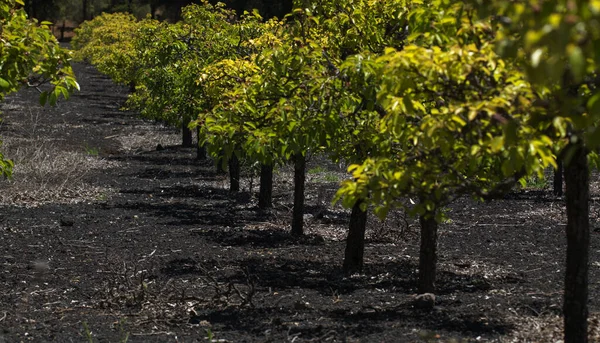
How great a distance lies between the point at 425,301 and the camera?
7.68 meters

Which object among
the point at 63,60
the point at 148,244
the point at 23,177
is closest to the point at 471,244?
the point at 148,244

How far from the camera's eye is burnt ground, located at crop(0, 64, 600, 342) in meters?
7.20

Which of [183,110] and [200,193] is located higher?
[183,110]

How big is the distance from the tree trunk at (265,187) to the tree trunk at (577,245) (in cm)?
959

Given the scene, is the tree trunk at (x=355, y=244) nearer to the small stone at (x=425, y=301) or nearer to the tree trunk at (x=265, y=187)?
the small stone at (x=425, y=301)

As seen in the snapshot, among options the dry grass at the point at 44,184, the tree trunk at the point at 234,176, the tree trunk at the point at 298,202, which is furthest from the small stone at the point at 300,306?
the tree trunk at the point at 234,176

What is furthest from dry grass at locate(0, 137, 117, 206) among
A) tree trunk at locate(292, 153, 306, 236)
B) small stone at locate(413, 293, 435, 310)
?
small stone at locate(413, 293, 435, 310)

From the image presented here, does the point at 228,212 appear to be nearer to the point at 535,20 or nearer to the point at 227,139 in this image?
the point at 227,139

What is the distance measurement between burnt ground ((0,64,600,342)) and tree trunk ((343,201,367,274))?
237 mm

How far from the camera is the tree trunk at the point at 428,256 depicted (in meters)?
8.08

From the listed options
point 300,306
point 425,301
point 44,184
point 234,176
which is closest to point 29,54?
point 300,306

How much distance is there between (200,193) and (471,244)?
6.71 meters

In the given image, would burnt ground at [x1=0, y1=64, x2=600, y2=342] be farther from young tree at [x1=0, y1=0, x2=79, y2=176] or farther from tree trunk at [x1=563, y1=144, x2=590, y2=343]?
young tree at [x1=0, y1=0, x2=79, y2=176]

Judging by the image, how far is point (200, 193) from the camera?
17.5 m
